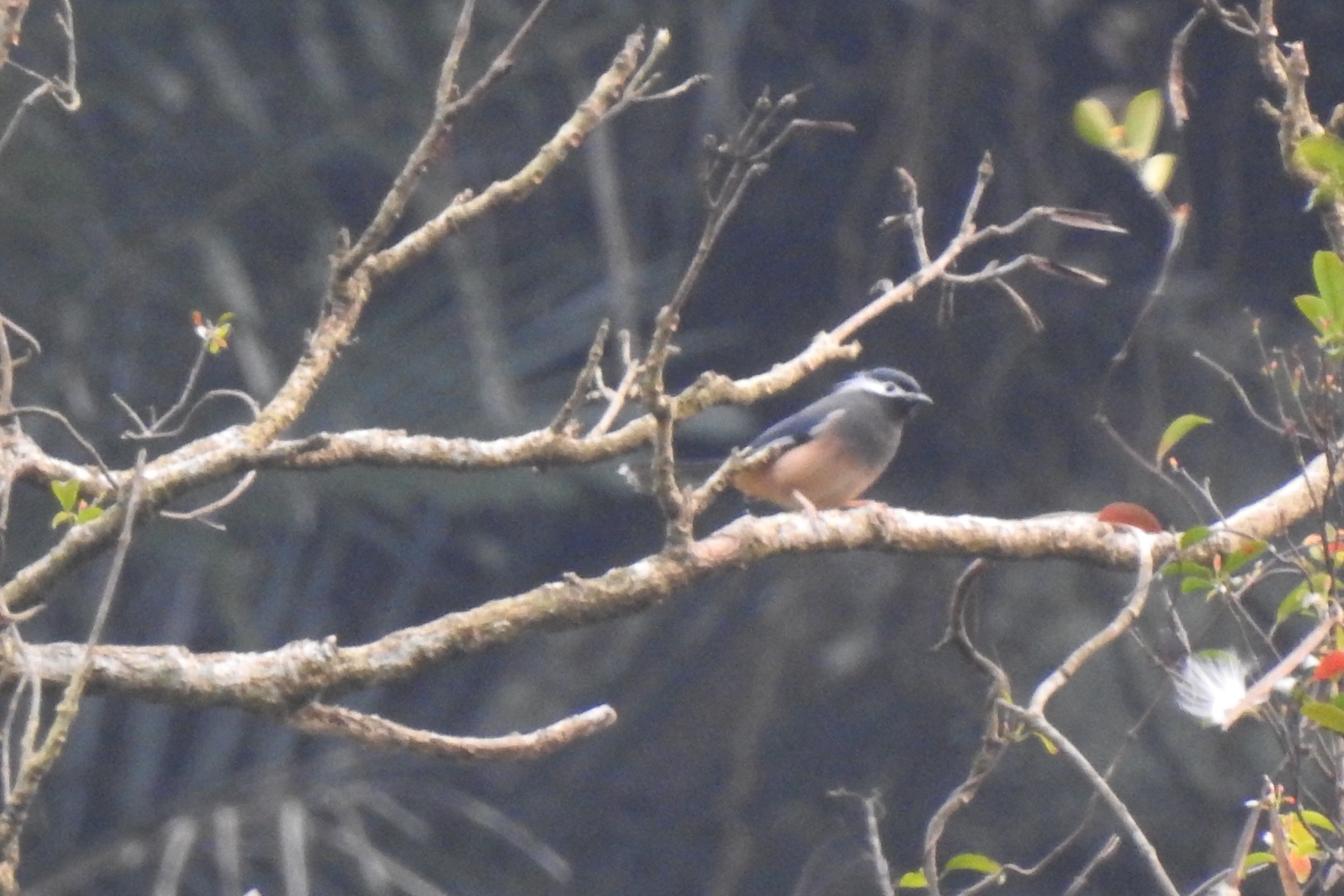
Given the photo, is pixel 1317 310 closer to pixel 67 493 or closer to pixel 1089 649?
pixel 1089 649

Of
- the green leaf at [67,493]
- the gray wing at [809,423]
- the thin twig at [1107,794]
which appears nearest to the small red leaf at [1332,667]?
the thin twig at [1107,794]

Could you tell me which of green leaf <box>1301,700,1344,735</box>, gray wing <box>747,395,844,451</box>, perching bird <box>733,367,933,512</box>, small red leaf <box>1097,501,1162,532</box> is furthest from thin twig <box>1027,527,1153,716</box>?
gray wing <box>747,395,844,451</box>

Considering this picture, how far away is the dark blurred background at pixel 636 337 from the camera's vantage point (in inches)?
221

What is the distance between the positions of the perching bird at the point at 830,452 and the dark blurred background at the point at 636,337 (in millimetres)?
1157

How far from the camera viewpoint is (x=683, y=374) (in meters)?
6.38

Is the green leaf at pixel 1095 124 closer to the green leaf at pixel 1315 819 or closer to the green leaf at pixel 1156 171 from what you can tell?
the green leaf at pixel 1156 171

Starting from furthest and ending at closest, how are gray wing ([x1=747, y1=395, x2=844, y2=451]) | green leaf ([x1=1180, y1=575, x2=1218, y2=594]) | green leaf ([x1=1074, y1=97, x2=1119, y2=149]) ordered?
gray wing ([x1=747, y1=395, x2=844, y2=451])
green leaf ([x1=1074, y1=97, x2=1119, y2=149])
green leaf ([x1=1180, y1=575, x2=1218, y2=594])

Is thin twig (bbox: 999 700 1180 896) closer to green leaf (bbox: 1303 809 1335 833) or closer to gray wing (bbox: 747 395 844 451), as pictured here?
green leaf (bbox: 1303 809 1335 833)

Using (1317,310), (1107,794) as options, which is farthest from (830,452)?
(1107,794)

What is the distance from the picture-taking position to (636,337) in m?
5.78

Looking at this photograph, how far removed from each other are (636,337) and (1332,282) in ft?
11.9

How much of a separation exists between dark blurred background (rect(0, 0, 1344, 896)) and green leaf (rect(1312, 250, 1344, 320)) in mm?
3441

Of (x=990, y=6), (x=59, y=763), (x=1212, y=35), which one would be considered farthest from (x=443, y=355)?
(x=1212, y=35)

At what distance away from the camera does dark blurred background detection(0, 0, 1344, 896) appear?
18.4ft
